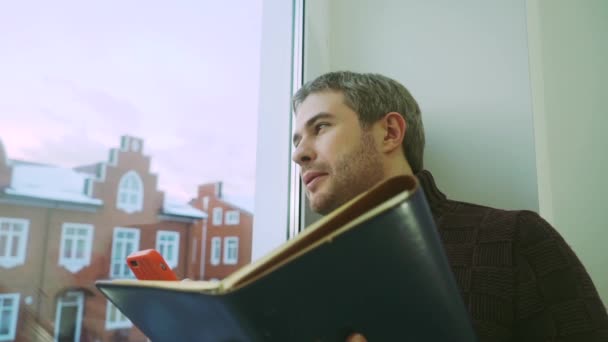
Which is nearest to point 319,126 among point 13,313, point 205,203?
point 205,203

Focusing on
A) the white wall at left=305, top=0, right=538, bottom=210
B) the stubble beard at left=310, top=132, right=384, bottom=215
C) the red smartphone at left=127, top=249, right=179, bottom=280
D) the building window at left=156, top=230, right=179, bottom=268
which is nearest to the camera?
the red smartphone at left=127, top=249, right=179, bottom=280

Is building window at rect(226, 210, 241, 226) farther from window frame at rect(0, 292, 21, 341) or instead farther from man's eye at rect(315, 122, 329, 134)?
window frame at rect(0, 292, 21, 341)

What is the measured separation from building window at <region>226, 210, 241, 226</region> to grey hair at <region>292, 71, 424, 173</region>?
484 mm

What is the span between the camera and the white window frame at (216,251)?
4.75 ft

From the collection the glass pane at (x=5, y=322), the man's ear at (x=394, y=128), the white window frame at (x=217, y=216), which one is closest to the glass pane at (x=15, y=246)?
the glass pane at (x=5, y=322)

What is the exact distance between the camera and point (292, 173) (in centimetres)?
134

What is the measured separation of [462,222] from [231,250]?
0.72 metres

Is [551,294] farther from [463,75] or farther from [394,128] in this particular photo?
[463,75]

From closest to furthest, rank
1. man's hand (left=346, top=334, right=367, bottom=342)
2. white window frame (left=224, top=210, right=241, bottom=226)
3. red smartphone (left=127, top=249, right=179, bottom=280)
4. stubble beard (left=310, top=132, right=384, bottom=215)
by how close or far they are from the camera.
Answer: man's hand (left=346, top=334, right=367, bottom=342)
red smartphone (left=127, top=249, right=179, bottom=280)
stubble beard (left=310, top=132, right=384, bottom=215)
white window frame (left=224, top=210, right=241, bottom=226)

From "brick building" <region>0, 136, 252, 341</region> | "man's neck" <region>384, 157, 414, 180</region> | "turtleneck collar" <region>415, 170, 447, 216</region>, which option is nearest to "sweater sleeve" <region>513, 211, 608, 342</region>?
"turtleneck collar" <region>415, 170, 447, 216</region>

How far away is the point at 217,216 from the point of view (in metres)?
1.55

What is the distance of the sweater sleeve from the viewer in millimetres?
692

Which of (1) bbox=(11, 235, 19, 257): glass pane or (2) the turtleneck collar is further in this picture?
(2) the turtleneck collar

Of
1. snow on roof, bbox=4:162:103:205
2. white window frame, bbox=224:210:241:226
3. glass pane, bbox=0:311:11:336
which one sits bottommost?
glass pane, bbox=0:311:11:336
